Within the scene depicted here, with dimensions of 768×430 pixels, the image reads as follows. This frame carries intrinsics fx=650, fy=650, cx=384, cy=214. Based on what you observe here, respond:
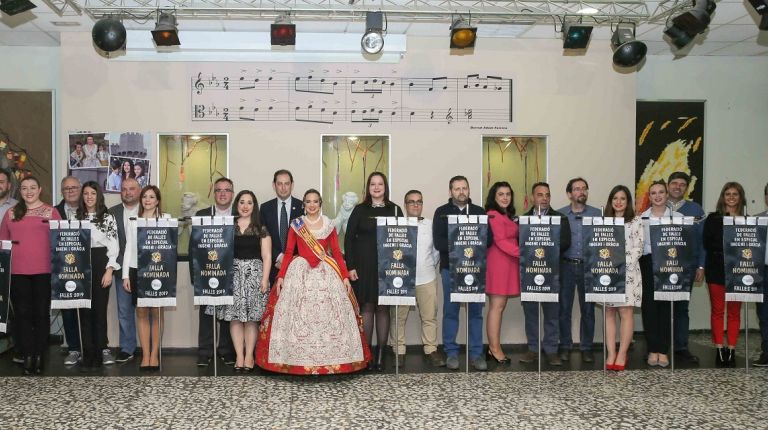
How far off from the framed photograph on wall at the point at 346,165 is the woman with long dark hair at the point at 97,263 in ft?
7.01

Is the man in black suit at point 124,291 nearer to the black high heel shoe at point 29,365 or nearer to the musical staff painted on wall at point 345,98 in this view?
the black high heel shoe at point 29,365

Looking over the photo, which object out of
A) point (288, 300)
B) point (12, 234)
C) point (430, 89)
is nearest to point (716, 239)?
point (430, 89)

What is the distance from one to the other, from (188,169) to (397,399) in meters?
3.46

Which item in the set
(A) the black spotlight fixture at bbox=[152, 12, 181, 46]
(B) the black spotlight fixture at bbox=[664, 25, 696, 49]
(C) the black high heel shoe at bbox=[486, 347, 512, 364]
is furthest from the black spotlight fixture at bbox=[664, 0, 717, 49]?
(A) the black spotlight fixture at bbox=[152, 12, 181, 46]

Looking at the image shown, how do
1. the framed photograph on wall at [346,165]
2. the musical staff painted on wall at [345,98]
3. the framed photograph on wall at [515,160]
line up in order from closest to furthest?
1. the musical staff painted on wall at [345,98]
2. the framed photograph on wall at [346,165]
3. the framed photograph on wall at [515,160]

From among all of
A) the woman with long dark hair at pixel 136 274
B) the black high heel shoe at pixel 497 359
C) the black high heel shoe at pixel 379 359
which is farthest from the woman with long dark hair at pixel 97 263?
the black high heel shoe at pixel 497 359

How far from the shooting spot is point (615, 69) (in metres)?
6.93

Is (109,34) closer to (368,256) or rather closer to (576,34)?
(368,256)

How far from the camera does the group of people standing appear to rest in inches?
203

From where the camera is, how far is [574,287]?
6117mm

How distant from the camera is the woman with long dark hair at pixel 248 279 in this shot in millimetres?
5395

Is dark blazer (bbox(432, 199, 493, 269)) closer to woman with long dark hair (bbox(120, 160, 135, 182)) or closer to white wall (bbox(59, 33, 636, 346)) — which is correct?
white wall (bbox(59, 33, 636, 346))

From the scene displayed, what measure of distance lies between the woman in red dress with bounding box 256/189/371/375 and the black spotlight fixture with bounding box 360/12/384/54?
4.98 ft

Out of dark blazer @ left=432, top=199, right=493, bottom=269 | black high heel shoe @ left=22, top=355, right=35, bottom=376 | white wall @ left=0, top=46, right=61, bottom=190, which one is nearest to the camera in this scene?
black high heel shoe @ left=22, top=355, right=35, bottom=376
